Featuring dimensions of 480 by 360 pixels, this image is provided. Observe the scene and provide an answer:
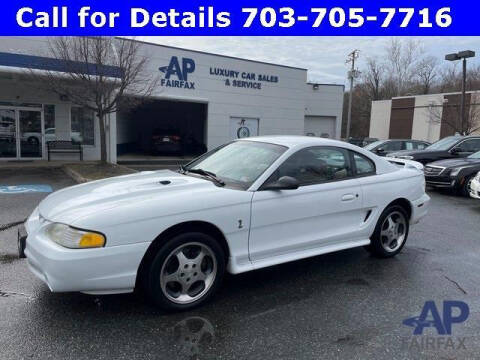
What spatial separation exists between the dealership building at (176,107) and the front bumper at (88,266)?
12.0 meters

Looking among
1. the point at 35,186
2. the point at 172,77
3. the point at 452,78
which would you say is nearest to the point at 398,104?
the point at 452,78

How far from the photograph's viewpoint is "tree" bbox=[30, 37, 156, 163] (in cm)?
1260

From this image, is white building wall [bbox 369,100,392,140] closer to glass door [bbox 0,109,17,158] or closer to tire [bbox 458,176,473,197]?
tire [bbox 458,176,473,197]

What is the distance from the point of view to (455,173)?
35.0ft

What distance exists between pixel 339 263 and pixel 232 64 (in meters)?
18.1

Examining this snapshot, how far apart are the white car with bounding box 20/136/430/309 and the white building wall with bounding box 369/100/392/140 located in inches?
1746

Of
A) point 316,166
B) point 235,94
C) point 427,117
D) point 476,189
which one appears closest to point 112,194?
point 316,166

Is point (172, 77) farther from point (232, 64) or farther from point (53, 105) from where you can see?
point (53, 105)

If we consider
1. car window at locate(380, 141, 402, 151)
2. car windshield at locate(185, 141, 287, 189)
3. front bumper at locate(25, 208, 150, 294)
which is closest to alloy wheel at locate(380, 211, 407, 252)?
car windshield at locate(185, 141, 287, 189)

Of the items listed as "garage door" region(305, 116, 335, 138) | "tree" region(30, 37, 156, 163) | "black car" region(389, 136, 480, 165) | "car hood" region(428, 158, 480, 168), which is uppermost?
"tree" region(30, 37, 156, 163)

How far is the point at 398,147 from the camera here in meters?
16.2

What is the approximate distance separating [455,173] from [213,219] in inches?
370

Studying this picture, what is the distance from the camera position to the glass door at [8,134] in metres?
15.8

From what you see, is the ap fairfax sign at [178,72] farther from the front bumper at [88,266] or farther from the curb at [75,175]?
the front bumper at [88,266]
